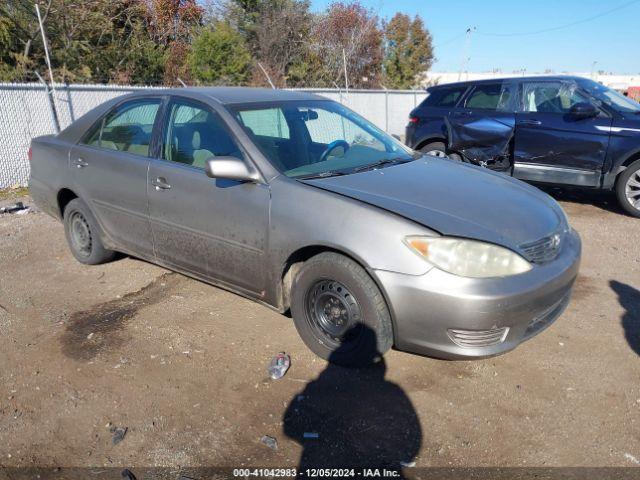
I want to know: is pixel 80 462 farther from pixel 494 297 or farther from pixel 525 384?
pixel 525 384

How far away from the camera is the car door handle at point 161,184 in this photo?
12.8 ft

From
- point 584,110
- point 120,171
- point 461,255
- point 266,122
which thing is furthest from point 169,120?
point 584,110

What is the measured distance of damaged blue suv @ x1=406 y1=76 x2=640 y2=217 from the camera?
21.8 feet

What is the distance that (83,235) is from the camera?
502 centimetres

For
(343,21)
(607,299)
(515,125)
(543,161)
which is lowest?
(607,299)

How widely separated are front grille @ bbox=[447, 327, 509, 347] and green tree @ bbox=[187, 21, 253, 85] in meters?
18.5

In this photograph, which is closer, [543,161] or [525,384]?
[525,384]

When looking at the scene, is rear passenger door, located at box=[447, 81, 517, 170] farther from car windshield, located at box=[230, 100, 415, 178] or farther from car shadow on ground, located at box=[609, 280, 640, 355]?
car windshield, located at box=[230, 100, 415, 178]

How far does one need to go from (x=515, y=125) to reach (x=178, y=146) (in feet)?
16.9

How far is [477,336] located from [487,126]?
17.5 ft

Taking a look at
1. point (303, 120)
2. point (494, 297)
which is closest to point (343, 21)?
point (303, 120)

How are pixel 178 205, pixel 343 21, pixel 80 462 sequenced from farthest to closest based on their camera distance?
pixel 343 21
pixel 178 205
pixel 80 462

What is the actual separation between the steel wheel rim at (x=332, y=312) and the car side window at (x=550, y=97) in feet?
17.7

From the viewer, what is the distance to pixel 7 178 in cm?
898
